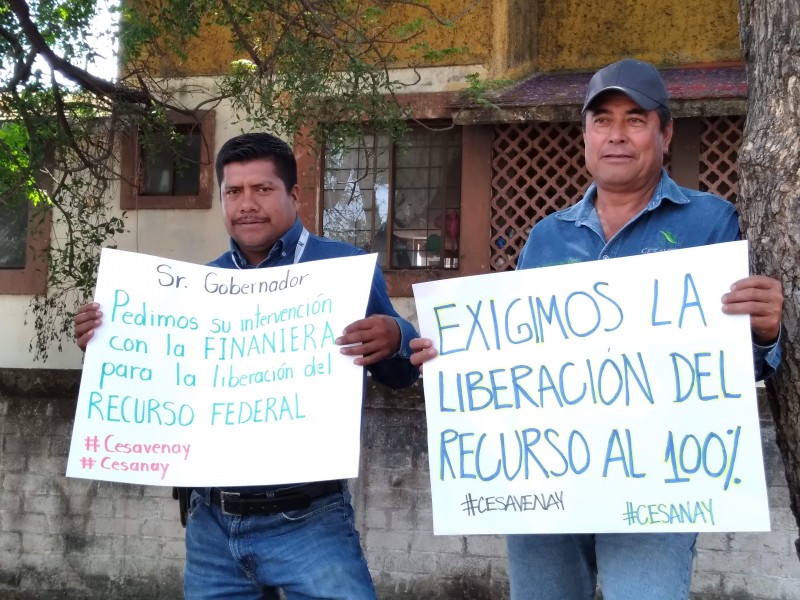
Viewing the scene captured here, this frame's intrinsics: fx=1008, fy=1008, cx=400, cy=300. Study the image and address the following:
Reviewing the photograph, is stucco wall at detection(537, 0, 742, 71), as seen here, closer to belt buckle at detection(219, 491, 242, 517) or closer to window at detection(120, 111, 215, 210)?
window at detection(120, 111, 215, 210)

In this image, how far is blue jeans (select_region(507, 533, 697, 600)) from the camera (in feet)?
8.34

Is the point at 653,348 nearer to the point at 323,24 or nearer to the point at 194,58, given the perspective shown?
the point at 323,24

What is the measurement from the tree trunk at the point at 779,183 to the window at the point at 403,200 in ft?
18.3

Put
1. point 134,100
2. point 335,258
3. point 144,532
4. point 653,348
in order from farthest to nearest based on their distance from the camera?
point 134,100 → point 144,532 → point 335,258 → point 653,348

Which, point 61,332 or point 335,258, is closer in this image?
point 335,258

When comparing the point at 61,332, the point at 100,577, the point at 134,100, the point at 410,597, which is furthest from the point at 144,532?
the point at 134,100

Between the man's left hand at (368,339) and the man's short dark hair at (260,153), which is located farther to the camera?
the man's short dark hair at (260,153)

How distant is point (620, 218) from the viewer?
2.86 m

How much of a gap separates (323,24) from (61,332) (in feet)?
13.2

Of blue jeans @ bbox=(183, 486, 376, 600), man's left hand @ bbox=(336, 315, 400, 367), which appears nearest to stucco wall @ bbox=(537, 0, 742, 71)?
man's left hand @ bbox=(336, 315, 400, 367)

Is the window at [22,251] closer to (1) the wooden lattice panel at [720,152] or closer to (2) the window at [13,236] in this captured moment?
(2) the window at [13,236]

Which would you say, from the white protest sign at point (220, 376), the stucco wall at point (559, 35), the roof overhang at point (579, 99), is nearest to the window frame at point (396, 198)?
the roof overhang at point (579, 99)

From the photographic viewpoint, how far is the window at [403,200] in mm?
8445

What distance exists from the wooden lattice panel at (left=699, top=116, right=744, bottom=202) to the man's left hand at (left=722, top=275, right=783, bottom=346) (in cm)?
554
